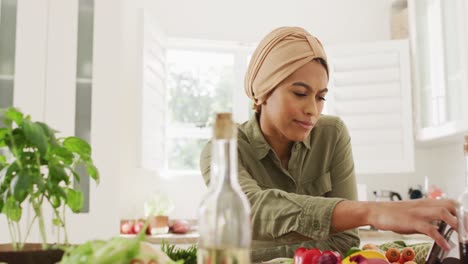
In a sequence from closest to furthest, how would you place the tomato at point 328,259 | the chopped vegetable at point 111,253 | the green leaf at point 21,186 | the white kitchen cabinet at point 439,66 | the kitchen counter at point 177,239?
the chopped vegetable at point 111,253, the green leaf at point 21,186, the tomato at point 328,259, the white kitchen cabinet at point 439,66, the kitchen counter at point 177,239

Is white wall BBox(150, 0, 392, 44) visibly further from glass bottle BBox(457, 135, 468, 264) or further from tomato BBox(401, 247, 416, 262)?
glass bottle BBox(457, 135, 468, 264)

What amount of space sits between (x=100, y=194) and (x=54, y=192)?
2.48 metres

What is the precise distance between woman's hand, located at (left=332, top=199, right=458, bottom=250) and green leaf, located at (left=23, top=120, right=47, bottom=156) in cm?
63

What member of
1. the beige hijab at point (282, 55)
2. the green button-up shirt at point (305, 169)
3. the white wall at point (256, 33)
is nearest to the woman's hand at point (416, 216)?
the green button-up shirt at point (305, 169)

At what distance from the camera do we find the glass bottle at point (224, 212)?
52cm

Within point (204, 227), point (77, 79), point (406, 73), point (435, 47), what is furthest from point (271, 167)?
point (406, 73)

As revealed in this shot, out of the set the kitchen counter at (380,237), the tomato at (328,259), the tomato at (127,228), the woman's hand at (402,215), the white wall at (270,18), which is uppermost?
the white wall at (270,18)

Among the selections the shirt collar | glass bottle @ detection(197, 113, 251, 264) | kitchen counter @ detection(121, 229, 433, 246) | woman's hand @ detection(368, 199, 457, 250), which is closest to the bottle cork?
glass bottle @ detection(197, 113, 251, 264)

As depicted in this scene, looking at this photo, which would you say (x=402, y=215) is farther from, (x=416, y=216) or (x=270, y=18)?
(x=270, y=18)

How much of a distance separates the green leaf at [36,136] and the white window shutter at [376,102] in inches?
129

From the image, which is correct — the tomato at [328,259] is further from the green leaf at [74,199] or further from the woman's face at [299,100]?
the woman's face at [299,100]

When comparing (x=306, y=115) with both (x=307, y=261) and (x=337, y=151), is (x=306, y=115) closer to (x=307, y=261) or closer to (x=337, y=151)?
(x=337, y=151)

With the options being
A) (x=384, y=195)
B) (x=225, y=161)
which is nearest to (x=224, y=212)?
(x=225, y=161)

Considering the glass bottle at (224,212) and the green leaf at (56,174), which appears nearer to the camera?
the glass bottle at (224,212)
